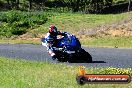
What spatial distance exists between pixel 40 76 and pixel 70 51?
662cm

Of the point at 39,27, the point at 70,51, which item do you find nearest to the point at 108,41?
the point at 70,51

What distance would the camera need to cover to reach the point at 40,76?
1464 cm

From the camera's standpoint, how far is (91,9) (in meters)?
112

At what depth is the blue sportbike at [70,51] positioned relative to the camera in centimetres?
2097

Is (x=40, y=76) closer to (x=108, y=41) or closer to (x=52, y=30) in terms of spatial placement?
(x=52, y=30)

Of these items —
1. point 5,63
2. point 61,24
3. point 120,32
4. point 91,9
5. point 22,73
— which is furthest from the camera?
point 91,9

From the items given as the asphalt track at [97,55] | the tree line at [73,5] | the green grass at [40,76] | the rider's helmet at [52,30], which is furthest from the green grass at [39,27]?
the tree line at [73,5]

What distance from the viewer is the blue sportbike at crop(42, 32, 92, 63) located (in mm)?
20969

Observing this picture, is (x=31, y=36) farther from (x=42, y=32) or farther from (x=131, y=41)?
(x=131, y=41)

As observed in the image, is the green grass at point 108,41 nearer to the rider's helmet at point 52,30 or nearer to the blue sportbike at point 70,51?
the blue sportbike at point 70,51

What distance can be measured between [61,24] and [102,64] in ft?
96.6

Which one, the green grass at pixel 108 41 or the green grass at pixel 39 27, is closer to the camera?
the green grass at pixel 108 41

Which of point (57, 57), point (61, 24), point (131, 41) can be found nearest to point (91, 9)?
point (61, 24)

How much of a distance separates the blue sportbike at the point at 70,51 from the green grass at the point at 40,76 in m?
2.81
